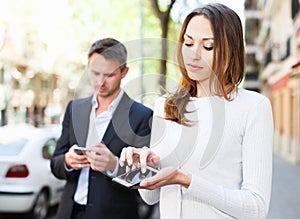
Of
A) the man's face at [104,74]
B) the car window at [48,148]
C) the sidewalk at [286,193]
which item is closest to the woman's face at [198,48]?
the man's face at [104,74]

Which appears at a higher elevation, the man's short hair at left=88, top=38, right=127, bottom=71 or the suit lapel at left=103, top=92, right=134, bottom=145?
the man's short hair at left=88, top=38, right=127, bottom=71

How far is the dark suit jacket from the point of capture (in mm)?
2179

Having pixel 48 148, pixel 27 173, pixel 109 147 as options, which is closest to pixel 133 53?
pixel 109 147

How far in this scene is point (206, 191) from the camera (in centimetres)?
145

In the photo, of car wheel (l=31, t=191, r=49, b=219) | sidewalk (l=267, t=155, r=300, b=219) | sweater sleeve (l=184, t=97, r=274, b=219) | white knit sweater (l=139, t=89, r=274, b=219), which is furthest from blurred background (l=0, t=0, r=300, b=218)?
car wheel (l=31, t=191, r=49, b=219)

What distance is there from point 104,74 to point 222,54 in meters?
0.79

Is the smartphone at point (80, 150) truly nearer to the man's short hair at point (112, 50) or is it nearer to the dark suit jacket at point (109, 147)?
the dark suit jacket at point (109, 147)

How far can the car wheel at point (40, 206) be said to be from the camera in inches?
256

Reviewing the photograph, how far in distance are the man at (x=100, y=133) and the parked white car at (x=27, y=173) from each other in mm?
3988

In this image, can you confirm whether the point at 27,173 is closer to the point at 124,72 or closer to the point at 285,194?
the point at 124,72

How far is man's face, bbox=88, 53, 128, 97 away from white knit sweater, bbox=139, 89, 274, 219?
627mm

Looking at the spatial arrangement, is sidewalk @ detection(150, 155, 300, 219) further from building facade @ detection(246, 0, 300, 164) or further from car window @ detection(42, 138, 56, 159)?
building facade @ detection(246, 0, 300, 164)

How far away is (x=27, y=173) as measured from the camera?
635 centimetres

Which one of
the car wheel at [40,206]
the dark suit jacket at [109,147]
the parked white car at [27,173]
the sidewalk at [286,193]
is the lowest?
the sidewalk at [286,193]
